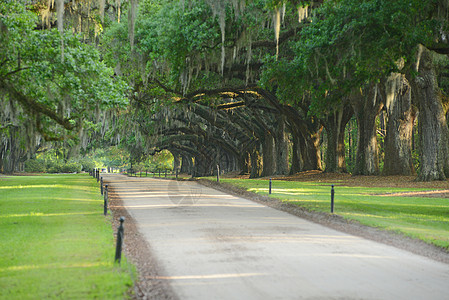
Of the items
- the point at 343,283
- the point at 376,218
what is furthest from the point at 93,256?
the point at 376,218

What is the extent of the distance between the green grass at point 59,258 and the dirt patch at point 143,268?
21cm

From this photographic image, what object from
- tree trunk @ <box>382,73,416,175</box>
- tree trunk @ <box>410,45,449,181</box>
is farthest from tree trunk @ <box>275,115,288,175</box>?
tree trunk @ <box>410,45,449,181</box>

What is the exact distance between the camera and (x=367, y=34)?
18.6 metres

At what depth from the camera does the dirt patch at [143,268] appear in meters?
6.52

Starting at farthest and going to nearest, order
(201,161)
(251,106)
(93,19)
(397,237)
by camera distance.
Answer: (201,161), (251,106), (93,19), (397,237)

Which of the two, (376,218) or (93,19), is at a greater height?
(93,19)

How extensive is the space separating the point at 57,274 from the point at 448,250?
7.55 meters

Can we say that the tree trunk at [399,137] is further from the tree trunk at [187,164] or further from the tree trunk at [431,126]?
the tree trunk at [187,164]

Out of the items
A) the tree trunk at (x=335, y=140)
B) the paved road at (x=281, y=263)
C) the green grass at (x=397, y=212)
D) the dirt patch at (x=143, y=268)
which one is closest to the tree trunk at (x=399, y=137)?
the tree trunk at (x=335, y=140)

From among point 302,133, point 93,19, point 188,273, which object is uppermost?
point 93,19

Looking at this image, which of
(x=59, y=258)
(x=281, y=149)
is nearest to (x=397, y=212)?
(x=59, y=258)

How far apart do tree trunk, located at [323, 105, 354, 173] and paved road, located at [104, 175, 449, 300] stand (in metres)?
23.3

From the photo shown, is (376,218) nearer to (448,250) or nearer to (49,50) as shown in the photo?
(448,250)

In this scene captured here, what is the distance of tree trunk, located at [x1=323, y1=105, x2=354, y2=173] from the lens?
3631 centimetres
